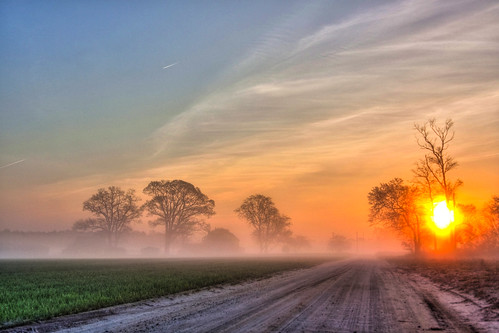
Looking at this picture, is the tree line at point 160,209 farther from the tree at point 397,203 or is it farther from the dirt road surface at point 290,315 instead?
the dirt road surface at point 290,315

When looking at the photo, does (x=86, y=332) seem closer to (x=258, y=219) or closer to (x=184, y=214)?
(x=184, y=214)

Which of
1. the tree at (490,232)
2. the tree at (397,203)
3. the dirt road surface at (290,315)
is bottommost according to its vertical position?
the tree at (490,232)

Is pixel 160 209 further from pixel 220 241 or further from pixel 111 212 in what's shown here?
pixel 220 241

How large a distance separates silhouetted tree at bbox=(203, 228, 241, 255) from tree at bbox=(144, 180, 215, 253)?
6501 centimetres

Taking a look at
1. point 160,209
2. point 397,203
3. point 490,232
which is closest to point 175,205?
point 160,209

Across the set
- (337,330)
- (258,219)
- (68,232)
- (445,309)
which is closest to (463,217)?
(258,219)

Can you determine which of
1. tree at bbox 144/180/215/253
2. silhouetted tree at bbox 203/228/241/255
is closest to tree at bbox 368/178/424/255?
tree at bbox 144/180/215/253

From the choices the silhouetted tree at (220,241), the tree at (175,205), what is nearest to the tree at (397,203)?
the tree at (175,205)

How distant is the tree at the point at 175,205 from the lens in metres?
69.8

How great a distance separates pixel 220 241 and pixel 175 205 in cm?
7028

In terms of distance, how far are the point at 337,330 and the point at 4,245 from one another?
167393 millimetres

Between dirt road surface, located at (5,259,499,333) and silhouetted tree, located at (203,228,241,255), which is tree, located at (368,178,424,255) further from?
silhouetted tree, located at (203,228,241,255)

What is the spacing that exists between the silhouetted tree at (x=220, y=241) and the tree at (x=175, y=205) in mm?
65009

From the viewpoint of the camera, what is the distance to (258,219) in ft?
310
